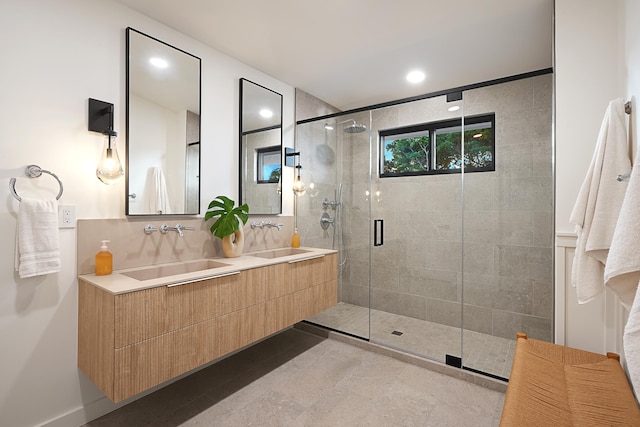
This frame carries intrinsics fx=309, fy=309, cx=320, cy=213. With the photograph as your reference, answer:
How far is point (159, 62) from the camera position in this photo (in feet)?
6.93

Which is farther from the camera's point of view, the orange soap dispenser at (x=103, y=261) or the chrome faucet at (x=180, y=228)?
the chrome faucet at (x=180, y=228)

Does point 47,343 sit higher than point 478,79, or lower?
lower

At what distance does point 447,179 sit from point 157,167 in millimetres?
2476

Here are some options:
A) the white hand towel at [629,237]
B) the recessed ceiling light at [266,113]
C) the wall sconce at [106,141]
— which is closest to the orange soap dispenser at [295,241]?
the recessed ceiling light at [266,113]

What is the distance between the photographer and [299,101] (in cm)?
331

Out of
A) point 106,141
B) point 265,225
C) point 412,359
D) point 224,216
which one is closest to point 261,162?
point 265,225

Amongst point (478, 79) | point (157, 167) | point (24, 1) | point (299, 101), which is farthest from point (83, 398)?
point (478, 79)

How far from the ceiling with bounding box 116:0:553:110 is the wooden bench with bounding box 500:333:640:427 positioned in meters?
2.05

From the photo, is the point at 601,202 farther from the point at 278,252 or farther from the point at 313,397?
the point at 278,252

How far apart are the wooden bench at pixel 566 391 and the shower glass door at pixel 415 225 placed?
1.22m

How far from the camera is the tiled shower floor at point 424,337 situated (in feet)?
7.91

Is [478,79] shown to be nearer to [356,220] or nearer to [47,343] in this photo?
[356,220]

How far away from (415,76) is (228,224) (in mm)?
Result: 2229

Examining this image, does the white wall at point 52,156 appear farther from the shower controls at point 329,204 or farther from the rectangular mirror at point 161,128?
the shower controls at point 329,204
